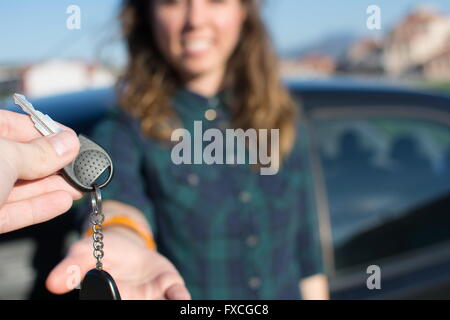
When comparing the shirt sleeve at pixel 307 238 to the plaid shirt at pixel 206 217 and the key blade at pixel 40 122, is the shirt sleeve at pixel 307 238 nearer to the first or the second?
the plaid shirt at pixel 206 217

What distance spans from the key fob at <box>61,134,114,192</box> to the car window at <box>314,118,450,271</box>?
1.41 meters

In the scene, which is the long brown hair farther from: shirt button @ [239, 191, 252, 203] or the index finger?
the index finger

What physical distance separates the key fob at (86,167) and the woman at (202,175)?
0.56 meters

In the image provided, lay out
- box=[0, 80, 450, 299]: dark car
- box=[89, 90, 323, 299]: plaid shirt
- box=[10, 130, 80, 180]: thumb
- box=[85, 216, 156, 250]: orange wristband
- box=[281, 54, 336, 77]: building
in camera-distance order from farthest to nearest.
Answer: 1. box=[281, 54, 336, 77]: building
2. box=[0, 80, 450, 299]: dark car
3. box=[89, 90, 323, 299]: plaid shirt
4. box=[85, 216, 156, 250]: orange wristband
5. box=[10, 130, 80, 180]: thumb

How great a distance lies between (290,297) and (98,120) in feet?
2.62

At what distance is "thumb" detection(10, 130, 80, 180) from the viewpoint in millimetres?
801

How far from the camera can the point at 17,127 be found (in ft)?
2.91

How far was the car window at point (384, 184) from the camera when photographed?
7.26 feet

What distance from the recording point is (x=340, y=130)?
236cm

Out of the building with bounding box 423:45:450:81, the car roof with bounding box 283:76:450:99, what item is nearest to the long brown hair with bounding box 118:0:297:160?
the car roof with bounding box 283:76:450:99

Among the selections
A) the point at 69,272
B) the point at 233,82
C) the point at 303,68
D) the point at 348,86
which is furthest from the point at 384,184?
the point at 303,68

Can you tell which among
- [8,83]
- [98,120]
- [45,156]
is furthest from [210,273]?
[45,156]

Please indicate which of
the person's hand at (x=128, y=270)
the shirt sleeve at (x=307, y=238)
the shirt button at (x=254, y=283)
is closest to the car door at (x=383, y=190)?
the shirt sleeve at (x=307, y=238)
